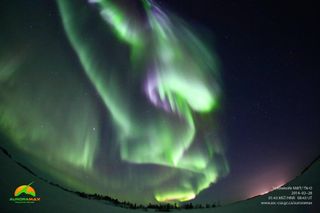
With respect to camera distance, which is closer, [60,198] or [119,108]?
[60,198]

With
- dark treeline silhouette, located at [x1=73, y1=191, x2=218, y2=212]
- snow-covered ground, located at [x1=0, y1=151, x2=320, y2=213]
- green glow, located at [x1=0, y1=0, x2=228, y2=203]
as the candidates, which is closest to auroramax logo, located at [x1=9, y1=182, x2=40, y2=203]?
snow-covered ground, located at [x1=0, y1=151, x2=320, y2=213]

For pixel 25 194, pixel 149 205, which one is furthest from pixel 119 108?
pixel 25 194

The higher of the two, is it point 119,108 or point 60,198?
point 119,108

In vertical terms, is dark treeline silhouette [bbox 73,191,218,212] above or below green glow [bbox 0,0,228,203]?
below

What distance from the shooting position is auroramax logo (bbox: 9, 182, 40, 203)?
3.00 metres

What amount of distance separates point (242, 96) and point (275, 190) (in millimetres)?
793

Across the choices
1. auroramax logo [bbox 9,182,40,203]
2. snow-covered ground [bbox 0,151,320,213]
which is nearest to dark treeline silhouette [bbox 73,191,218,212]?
snow-covered ground [bbox 0,151,320,213]

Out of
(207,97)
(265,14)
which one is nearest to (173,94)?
(207,97)

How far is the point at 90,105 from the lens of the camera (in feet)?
10.3

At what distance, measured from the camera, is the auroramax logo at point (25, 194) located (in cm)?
300

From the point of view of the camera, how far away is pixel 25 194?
300cm

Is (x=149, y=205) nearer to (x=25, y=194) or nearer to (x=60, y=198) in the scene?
(x=60, y=198)

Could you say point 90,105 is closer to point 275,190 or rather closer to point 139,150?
point 139,150

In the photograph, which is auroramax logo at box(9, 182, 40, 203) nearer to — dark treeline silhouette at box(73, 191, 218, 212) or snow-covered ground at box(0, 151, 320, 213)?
snow-covered ground at box(0, 151, 320, 213)
